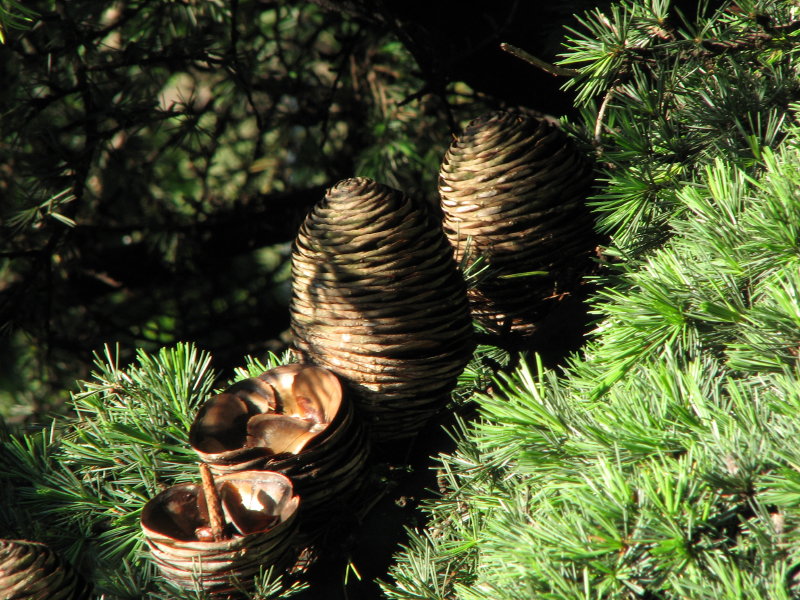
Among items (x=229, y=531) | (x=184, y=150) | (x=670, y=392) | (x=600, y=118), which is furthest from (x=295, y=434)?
(x=184, y=150)

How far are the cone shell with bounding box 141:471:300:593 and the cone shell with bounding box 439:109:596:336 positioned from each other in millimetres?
392

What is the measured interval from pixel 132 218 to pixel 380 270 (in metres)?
1.80

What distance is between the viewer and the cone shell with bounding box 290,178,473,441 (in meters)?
0.83

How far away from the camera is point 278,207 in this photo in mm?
2107

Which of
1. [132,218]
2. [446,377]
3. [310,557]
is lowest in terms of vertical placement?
[132,218]

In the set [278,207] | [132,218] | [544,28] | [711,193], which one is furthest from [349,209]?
[132,218]

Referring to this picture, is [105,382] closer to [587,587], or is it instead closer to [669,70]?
[587,587]

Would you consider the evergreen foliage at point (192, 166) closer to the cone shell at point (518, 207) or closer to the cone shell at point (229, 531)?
the cone shell at point (518, 207)

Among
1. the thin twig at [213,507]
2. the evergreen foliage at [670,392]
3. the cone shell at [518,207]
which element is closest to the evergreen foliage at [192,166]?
the cone shell at [518,207]

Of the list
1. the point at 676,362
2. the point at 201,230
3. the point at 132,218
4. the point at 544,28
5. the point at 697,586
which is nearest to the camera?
the point at 697,586

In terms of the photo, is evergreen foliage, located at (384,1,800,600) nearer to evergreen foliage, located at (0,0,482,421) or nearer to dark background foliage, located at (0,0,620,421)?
dark background foliage, located at (0,0,620,421)

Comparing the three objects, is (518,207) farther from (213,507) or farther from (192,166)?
(192,166)

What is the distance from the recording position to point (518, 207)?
0.94m

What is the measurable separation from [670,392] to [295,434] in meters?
0.40
